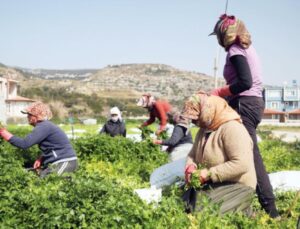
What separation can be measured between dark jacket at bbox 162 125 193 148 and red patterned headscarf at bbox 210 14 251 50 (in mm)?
2598

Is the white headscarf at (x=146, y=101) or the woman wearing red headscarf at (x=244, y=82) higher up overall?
the woman wearing red headscarf at (x=244, y=82)

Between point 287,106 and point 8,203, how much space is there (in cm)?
8965

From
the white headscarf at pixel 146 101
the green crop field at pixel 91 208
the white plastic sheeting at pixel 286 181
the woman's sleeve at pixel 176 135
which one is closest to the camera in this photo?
the green crop field at pixel 91 208

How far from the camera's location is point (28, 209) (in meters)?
3.12

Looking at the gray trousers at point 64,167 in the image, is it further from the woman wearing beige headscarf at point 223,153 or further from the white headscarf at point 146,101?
the white headscarf at point 146,101

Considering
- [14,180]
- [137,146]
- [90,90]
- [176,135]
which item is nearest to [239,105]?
[14,180]

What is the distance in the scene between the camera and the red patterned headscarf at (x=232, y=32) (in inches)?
157

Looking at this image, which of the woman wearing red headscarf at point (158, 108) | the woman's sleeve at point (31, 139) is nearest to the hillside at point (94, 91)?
the woman wearing red headscarf at point (158, 108)

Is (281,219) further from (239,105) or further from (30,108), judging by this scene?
(30,108)

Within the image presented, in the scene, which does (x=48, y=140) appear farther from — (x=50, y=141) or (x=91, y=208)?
(x=91, y=208)

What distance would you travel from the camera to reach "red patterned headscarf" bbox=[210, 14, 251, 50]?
13.1 feet

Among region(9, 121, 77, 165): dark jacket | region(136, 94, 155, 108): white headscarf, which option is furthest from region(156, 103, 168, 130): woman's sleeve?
region(9, 121, 77, 165): dark jacket

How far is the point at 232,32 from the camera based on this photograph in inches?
158

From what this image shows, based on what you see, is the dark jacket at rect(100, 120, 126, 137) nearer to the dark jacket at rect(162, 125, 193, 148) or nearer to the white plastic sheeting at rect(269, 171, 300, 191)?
the dark jacket at rect(162, 125, 193, 148)
